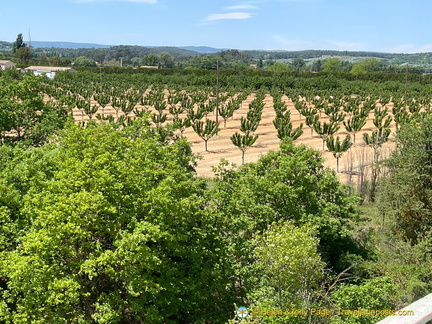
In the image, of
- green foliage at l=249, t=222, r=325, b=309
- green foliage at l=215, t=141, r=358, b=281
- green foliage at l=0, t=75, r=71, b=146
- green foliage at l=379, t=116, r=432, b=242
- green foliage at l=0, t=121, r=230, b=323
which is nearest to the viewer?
green foliage at l=249, t=222, r=325, b=309

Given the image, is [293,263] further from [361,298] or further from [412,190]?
[412,190]

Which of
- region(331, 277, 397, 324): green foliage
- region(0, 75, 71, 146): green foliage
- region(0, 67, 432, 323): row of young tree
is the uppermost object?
region(0, 75, 71, 146): green foliage

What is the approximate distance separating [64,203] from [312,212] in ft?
26.1

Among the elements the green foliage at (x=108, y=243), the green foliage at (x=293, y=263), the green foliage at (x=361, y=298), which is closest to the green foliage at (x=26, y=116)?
the green foliage at (x=108, y=243)

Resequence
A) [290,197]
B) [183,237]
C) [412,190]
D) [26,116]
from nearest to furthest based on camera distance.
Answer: [183,237], [290,197], [412,190], [26,116]

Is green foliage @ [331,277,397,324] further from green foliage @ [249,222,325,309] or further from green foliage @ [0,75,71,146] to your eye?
green foliage @ [0,75,71,146]

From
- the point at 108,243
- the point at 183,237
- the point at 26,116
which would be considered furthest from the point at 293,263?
the point at 26,116

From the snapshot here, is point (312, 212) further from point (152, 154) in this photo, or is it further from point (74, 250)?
point (74, 250)

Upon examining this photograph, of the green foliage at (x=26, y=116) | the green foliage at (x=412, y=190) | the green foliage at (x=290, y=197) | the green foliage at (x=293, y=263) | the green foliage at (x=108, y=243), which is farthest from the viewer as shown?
the green foliage at (x=26, y=116)

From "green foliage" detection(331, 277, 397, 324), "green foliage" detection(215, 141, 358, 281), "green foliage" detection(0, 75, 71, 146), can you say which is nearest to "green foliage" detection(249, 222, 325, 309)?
"green foliage" detection(331, 277, 397, 324)

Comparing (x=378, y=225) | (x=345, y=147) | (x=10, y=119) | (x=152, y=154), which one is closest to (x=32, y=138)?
(x=10, y=119)

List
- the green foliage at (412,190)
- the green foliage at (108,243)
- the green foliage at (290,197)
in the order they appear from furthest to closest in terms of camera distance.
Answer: the green foliage at (412,190)
the green foliage at (290,197)
the green foliage at (108,243)

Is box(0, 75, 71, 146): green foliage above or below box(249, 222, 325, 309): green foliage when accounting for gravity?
above

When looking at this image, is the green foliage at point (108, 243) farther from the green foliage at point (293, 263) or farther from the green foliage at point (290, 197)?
the green foliage at point (293, 263)
